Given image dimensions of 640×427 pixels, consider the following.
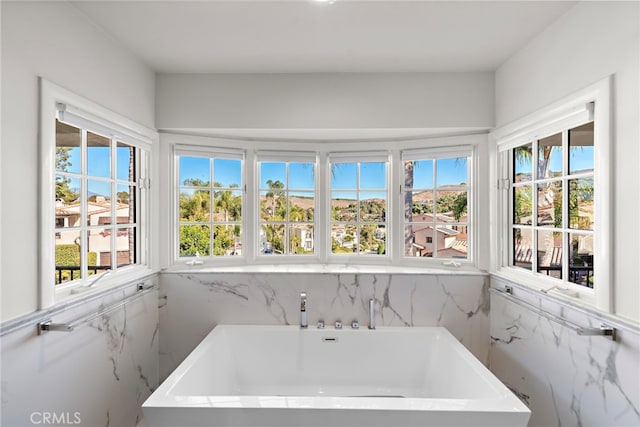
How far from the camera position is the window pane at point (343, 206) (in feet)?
9.43

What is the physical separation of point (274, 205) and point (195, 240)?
2.25 ft

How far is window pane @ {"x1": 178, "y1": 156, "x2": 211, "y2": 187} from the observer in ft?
8.71

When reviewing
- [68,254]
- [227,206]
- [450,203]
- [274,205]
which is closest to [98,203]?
[68,254]

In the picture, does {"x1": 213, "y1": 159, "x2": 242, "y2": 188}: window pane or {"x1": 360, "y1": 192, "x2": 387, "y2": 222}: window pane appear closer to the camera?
{"x1": 213, "y1": 159, "x2": 242, "y2": 188}: window pane

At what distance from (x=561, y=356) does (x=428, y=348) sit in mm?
791

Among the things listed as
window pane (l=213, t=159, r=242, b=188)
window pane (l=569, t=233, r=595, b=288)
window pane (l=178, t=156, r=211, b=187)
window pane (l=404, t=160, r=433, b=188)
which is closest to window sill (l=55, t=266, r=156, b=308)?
window pane (l=178, t=156, r=211, b=187)

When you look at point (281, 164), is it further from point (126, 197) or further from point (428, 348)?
point (428, 348)

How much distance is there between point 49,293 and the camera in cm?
149

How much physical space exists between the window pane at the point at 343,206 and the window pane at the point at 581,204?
58.6 inches

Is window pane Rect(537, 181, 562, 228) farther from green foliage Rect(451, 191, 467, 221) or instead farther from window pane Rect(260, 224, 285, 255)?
window pane Rect(260, 224, 285, 255)

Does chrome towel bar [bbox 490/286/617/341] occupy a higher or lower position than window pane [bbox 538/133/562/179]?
lower

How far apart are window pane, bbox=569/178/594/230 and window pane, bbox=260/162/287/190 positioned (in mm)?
1959

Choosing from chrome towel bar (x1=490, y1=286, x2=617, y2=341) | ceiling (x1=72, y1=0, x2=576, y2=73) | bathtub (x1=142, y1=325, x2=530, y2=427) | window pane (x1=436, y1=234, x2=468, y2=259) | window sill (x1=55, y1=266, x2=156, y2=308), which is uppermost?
ceiling (x1=72, y1=0, x2=576, y2=73)

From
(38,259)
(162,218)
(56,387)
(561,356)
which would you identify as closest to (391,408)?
(561,356)
